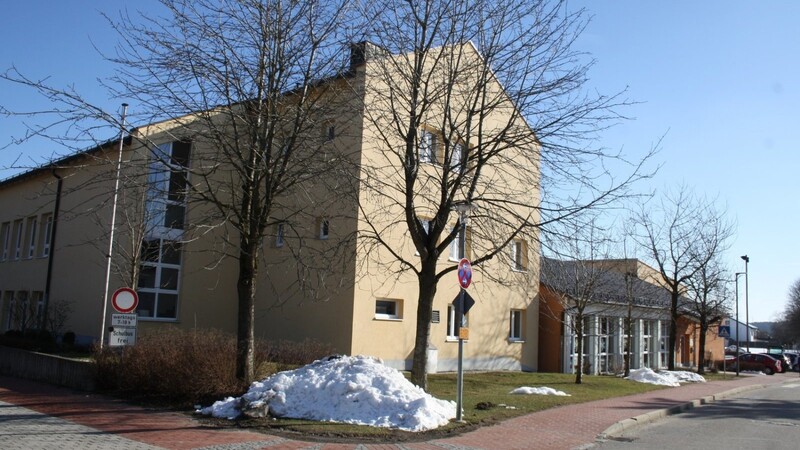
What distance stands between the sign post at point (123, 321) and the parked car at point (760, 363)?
41111mm

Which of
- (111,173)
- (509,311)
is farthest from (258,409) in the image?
(509,311)

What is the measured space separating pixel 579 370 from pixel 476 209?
10223 mm

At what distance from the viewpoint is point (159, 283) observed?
75.9 feet

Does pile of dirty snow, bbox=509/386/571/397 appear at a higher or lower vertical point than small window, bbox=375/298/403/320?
lower

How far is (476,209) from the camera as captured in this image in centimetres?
1440

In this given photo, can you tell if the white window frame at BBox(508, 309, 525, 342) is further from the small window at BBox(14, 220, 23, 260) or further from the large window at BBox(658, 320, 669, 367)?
the small window at BBox(14, 220, 23, 260)

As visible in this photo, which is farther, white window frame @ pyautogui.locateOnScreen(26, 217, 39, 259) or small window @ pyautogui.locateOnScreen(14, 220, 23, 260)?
small window @ pyautogui.locateOnScreen(14, 220, 23, 260)

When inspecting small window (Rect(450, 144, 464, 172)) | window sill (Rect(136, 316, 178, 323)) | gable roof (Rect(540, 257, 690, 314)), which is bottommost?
window sill (Rect(136, 316, 178, 323))

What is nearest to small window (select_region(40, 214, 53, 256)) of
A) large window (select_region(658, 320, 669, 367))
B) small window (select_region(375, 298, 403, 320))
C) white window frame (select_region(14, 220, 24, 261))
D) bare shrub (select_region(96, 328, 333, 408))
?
white window frame (select_region(14, 220, 24, 261))

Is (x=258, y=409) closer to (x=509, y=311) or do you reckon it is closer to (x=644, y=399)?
(x=644, y=399)

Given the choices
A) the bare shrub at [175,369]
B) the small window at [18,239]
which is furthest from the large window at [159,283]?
the small window at [18,239]

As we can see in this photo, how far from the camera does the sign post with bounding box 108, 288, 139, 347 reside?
14.0 meters

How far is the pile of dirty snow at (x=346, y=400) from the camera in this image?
11344 millimetres

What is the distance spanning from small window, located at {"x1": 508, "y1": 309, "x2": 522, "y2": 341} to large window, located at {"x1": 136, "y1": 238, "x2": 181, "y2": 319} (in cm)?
1280
